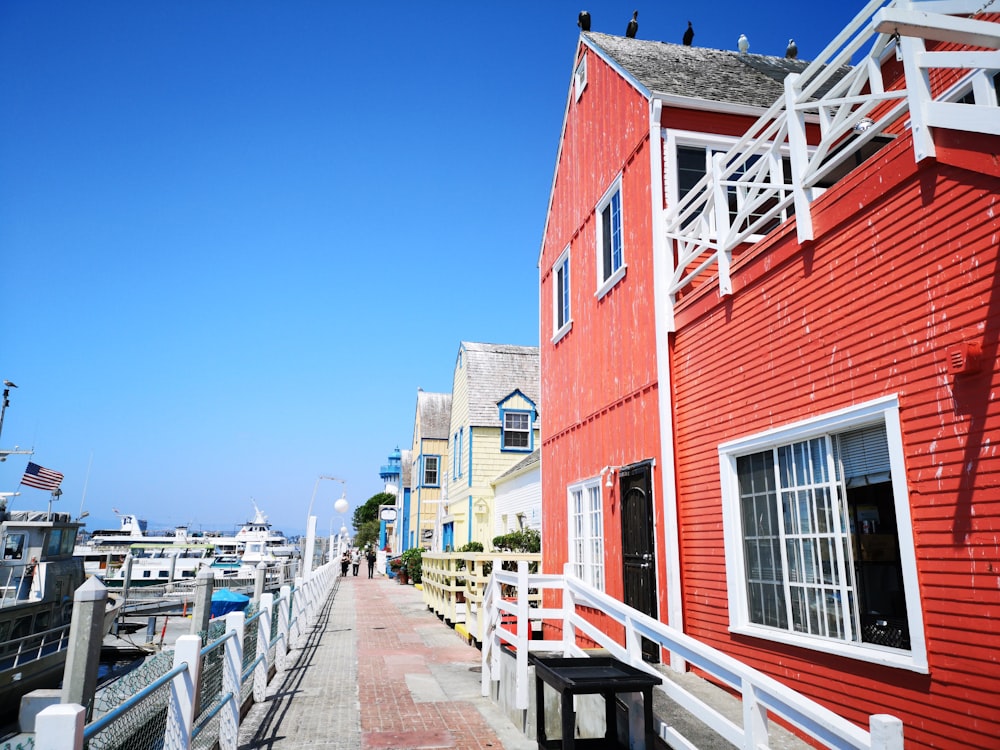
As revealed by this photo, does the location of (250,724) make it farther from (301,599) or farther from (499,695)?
(301,599)

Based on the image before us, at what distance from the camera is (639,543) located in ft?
26.6

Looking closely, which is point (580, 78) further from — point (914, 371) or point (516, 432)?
point (516, 432)

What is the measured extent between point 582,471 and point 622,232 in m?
3.60

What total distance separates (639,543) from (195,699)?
4985 millimetres

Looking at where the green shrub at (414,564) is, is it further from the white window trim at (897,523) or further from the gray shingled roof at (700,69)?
the white window trim at (897,523)

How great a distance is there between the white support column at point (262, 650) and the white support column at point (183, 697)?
3.93 meters

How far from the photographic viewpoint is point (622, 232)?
929 cm

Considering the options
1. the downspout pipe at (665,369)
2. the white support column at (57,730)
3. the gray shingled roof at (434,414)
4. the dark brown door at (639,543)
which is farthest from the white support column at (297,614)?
the gray shingled roof at (434,414)

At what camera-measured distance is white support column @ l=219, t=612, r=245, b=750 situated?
→ 621 cm

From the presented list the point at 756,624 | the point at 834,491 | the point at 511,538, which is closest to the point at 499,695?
the point at 756,624

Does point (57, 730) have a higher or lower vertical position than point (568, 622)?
higher

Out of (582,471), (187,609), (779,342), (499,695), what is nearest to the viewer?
(779,342)

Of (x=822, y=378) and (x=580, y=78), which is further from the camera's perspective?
(x=580, y=78)

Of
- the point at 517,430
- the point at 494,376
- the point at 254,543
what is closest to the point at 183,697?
the point at 517,430
